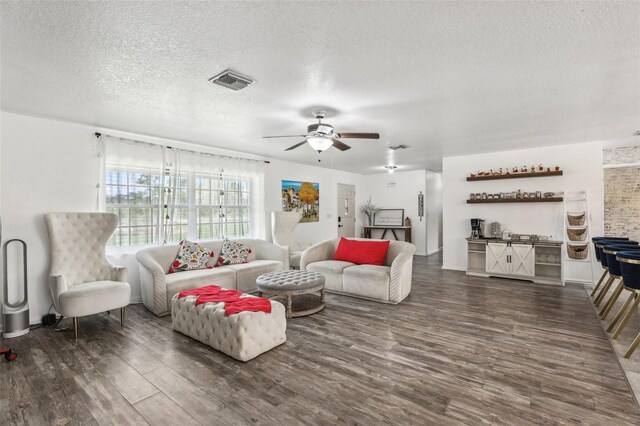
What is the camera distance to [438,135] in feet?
15.7

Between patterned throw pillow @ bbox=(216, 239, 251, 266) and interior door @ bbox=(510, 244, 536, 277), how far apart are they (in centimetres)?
483

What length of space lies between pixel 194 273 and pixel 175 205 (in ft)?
4.29

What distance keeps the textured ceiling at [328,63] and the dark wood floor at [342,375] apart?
8.08ft

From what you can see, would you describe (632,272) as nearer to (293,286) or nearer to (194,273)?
(293,286)

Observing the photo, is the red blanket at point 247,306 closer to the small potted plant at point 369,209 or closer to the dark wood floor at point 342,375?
the dark wood floor at point 342,375

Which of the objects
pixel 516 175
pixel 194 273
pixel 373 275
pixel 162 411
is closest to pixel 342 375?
pixel 162 411

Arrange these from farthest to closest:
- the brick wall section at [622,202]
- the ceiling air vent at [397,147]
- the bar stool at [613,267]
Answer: the brick wall section at [622,202]
the ceiling air vent at [397,147]
the bar stool at [613,267]

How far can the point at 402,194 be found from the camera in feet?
29.9

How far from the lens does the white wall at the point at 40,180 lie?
356 cm

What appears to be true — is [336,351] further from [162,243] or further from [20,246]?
[20,246]

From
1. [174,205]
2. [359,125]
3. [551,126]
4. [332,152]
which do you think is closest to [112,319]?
[174,205]

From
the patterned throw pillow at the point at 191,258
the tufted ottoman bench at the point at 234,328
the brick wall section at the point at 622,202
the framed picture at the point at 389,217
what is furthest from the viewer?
the framed picture at the point at 389,217

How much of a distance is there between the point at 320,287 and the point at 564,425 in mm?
2657

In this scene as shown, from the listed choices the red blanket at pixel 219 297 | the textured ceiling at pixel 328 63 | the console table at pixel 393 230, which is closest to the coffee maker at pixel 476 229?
the textured ceiling at pixel 328 63
